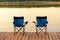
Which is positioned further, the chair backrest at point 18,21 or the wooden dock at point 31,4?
the wooden dock at point 31,4

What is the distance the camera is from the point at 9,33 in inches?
350

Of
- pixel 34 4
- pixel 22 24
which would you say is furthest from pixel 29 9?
pixel 22 24

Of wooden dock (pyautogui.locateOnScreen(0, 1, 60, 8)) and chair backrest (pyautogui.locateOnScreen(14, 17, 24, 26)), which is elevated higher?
wooden dock (pyautogui.locateOnScreen(0, 1, 60, 8))

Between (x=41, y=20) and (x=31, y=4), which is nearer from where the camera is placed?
(x=41, y=20)

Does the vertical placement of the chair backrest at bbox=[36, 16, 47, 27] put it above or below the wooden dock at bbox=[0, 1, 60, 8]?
below

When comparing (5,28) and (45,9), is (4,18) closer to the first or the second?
(5,28)

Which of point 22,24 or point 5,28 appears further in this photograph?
point 5,28

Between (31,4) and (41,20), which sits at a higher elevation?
(31,4)

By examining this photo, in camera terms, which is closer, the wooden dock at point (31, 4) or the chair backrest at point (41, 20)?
the chair backrest at point (41, 20)

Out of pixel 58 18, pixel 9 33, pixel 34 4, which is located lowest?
pixel 9 33

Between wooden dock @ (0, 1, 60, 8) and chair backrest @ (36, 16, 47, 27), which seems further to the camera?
wooden dock @ (0, 1, 60, 8)

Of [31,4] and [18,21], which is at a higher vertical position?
[31,4]

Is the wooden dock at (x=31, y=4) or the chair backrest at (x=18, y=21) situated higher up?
the wooden dock at (x=31, y=4)

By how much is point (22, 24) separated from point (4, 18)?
1.11 meters
